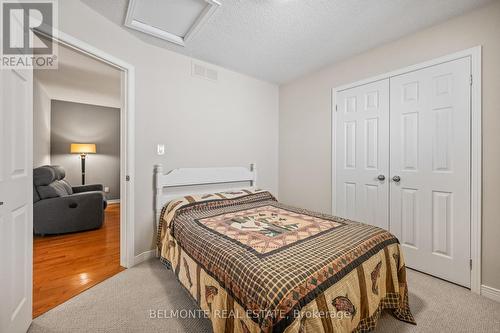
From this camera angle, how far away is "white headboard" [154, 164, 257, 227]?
8.27 feet

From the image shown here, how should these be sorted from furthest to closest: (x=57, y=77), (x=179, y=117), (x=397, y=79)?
1. (x=57, y=77)
2. (x=179, y=117)
3. (x=397, y=79)

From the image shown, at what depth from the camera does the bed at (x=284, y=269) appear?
101 cm

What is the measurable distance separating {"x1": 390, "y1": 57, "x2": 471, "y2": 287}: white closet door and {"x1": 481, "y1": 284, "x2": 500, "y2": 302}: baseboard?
0.12 metres

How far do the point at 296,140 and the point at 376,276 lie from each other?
2425 mm

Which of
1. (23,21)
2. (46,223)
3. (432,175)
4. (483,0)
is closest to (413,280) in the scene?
(432,175)

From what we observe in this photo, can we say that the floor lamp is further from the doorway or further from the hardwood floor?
the hardwood floor

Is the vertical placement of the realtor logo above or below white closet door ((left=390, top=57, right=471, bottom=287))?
above

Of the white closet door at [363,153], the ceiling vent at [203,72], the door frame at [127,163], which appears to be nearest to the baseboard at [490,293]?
the white closet door at [363,153]

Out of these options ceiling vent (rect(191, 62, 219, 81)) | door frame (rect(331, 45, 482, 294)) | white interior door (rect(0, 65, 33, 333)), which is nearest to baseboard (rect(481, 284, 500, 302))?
door frame (rect(331, 45, 482, 294))

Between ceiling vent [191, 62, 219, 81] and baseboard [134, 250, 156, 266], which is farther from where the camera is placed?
ceiling vent [191, 62, 219, 81]

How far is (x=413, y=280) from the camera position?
212 centimetres

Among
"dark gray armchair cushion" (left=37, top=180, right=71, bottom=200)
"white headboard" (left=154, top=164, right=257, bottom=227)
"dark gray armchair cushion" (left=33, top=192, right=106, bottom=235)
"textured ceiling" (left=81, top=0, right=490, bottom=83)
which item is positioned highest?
"textured ceiling" (left=81, top=0, right=490, bottom=83)

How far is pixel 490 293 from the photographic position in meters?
1.84

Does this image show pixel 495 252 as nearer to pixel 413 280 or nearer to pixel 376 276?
pixel 413 280
